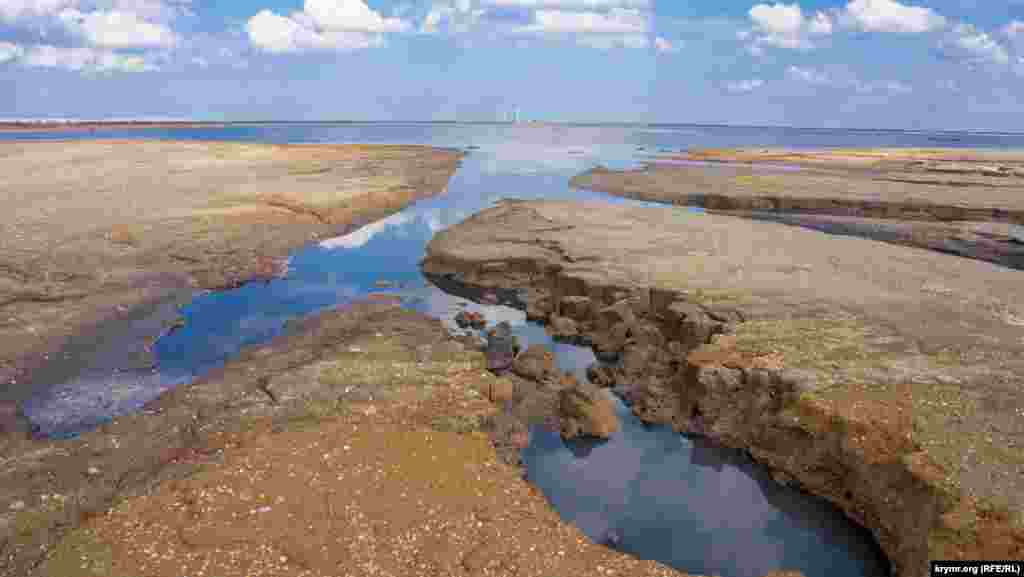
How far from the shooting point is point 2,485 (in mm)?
10492

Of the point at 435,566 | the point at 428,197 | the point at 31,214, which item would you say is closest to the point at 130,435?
the point at 435,566

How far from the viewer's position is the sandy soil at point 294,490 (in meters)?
8.72

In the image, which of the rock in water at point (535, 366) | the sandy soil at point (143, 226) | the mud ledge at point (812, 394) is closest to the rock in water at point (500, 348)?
the rock in water at point (535, 366)

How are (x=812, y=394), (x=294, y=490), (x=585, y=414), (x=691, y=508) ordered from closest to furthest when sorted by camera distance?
(x=294, y=490) < (x=691, y=508) < (x=812, y=394) < (x=585, y=414)

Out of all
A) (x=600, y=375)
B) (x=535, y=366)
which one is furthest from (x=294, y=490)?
(x=600, y=375)

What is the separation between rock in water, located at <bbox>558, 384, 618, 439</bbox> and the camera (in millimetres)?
13836

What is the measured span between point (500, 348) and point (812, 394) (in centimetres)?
803

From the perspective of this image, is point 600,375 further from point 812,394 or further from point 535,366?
point 812,394

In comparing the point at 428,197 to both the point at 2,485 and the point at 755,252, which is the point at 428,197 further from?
the point at 2,485

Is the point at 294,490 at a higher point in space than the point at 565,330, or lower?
lower

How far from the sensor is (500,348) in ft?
56.9

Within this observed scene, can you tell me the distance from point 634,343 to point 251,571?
1136 centimetres

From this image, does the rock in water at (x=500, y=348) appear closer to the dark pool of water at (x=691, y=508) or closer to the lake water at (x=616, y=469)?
the lake water at (x=616, y=469)

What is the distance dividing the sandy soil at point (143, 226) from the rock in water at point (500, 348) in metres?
11.3
